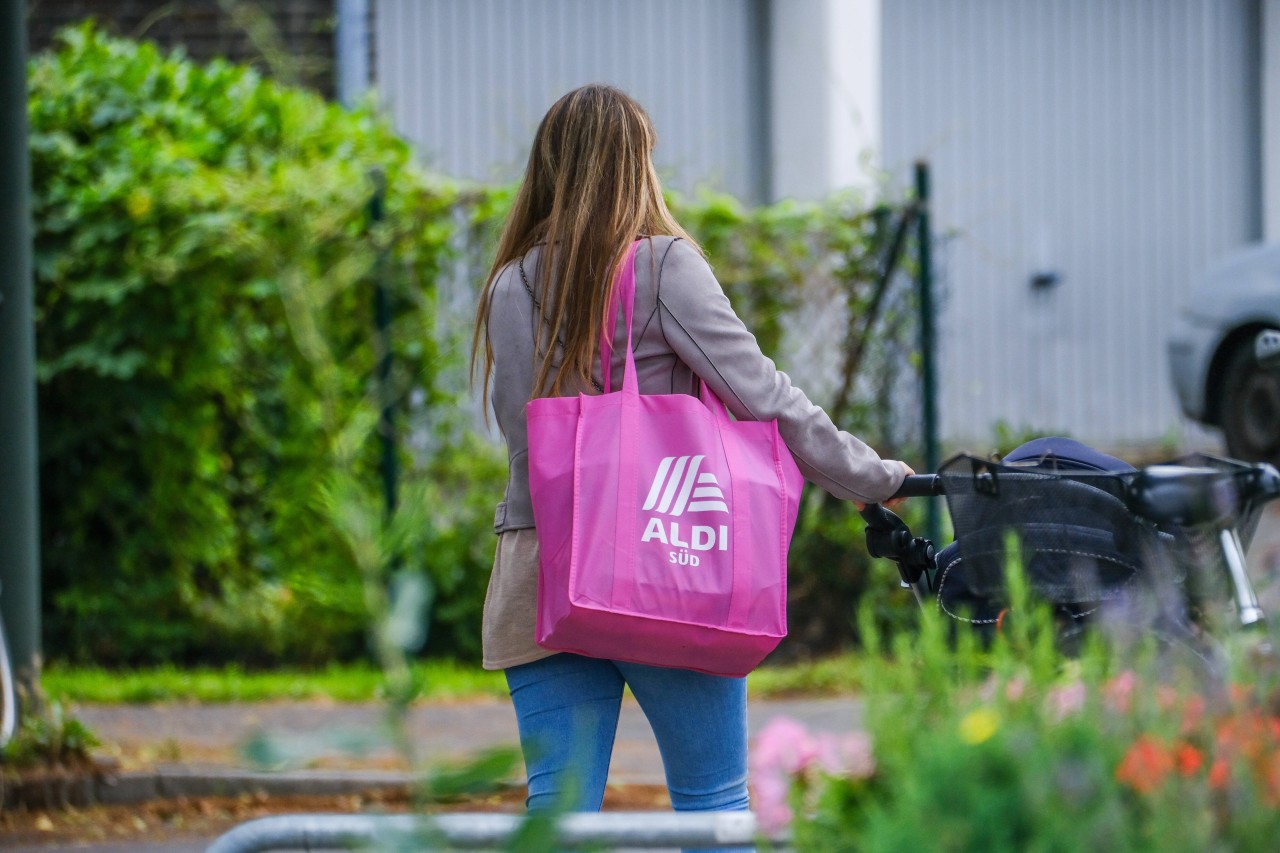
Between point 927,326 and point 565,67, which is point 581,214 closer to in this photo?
point 927,326

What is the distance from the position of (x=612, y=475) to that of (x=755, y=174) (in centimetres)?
960

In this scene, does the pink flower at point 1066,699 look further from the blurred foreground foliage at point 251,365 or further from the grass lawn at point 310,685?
the blurred foreground foliage at point 251,365

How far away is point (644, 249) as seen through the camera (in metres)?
2.72

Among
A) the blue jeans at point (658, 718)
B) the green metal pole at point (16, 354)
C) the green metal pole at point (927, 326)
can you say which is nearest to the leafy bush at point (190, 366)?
the green metal pole at point (16, 354)

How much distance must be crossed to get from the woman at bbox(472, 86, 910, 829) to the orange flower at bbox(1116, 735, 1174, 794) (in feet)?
4.45

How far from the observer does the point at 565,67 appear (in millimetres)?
12031

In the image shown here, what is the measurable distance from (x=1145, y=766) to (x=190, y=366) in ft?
22.2

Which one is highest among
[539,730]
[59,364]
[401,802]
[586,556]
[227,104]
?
[227,104]

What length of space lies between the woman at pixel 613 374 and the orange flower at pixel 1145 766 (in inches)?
53.5

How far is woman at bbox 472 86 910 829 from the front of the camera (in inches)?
106

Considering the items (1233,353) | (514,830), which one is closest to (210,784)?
(514,830)

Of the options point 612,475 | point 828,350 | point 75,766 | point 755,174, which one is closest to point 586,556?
point 612,475

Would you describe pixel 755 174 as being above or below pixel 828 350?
above

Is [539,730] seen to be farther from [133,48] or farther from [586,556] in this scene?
[133,48]
